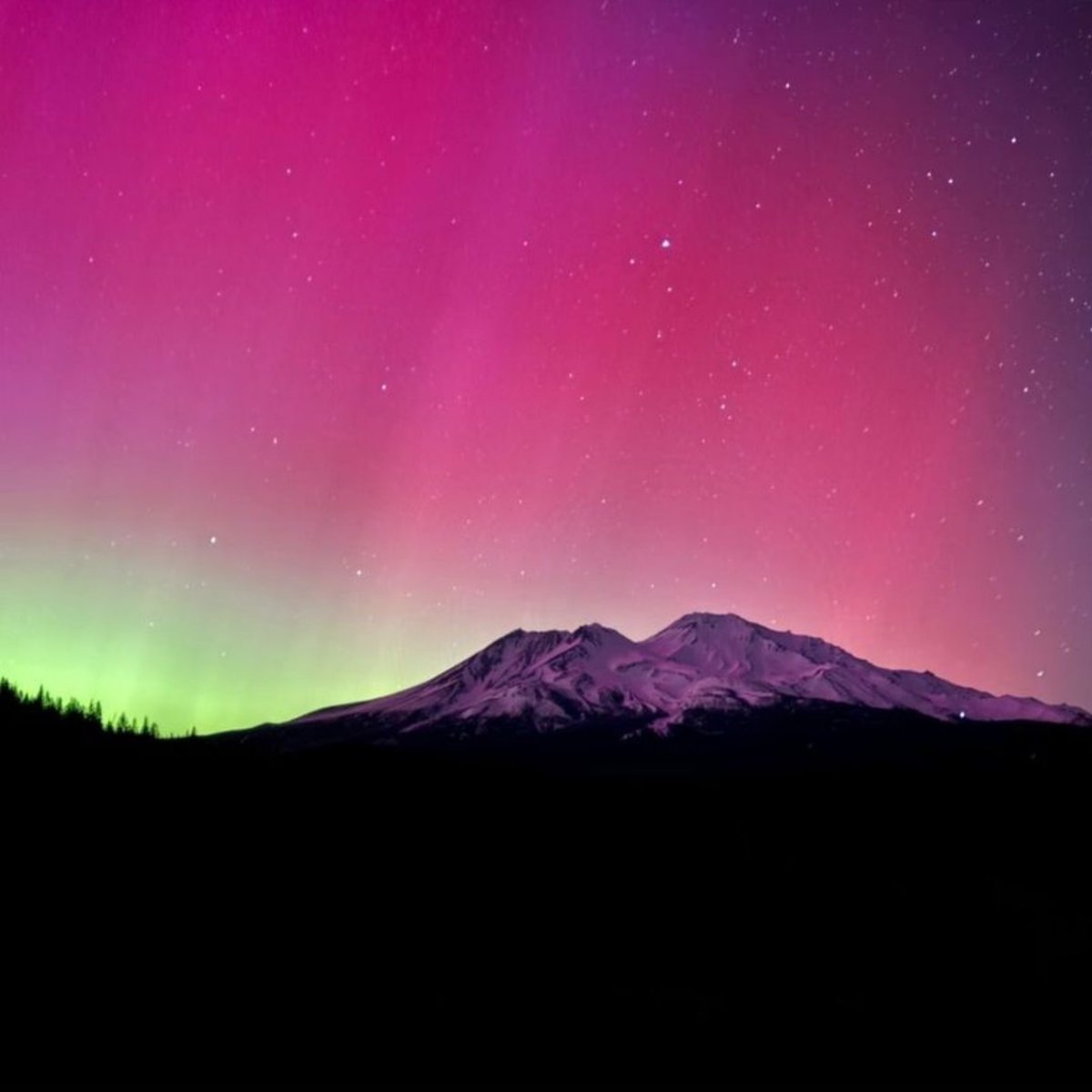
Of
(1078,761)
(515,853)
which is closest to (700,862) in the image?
(515,853)

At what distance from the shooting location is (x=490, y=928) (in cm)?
3100

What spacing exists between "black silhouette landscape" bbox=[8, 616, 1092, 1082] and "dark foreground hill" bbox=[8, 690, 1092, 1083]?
0.13 metres

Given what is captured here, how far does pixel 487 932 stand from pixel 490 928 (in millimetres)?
561

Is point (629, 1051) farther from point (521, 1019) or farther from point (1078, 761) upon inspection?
point (1078, 761)

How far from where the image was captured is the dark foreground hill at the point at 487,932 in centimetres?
1911

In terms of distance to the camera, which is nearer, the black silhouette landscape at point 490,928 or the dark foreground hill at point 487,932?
the dark foreground hill at point 487,932

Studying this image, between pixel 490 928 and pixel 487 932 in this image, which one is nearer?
pixel 487 932

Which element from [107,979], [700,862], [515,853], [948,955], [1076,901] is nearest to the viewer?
[107,979]

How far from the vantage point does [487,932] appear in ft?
99.9

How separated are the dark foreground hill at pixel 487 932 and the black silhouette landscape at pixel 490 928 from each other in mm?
132

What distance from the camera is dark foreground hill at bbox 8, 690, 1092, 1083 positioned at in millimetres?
19109

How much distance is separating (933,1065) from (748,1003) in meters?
6.27

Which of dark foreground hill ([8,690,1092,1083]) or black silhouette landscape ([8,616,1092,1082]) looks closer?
dark foreground hill ([8,690,1092,1083])

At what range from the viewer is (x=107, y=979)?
1994cm
